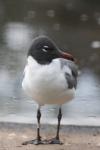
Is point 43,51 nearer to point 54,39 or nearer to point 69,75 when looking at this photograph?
point 69,75

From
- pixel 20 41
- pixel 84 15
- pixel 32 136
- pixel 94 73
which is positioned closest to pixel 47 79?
pixel 32 136

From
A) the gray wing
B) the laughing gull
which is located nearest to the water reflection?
the gray wing

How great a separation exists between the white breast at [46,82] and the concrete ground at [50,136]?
48 centimetres

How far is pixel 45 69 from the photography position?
5355 mm

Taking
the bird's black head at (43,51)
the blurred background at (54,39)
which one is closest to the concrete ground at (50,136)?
the blurred background at (54,39)

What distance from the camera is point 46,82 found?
17.6 feet

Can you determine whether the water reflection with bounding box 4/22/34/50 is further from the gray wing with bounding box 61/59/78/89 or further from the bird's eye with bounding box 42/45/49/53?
the bird's eye with bounding box 42/45/49/53

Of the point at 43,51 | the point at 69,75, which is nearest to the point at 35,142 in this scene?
the point at 69,75

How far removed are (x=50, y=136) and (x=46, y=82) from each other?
92cm

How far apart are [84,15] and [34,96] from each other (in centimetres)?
770

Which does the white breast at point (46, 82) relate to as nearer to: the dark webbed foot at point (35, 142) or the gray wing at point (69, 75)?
the gray wing at point (69, 75)

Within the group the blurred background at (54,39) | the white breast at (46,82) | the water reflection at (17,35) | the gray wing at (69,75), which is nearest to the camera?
the white breast at (46,82)

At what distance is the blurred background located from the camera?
23.2ft

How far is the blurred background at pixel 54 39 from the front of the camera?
7078 millimetres
